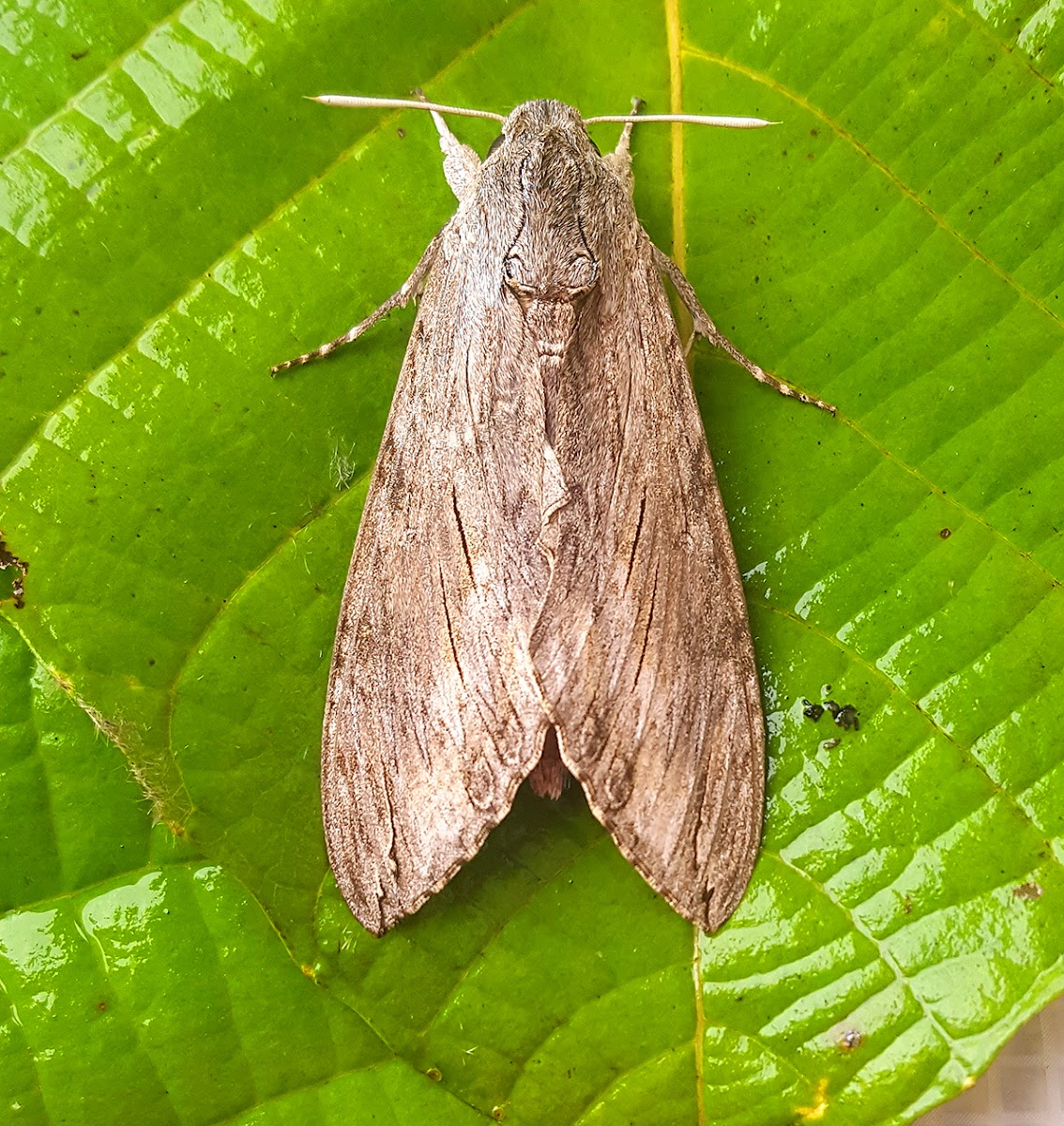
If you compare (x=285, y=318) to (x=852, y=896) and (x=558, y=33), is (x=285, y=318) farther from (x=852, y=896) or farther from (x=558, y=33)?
(x=852, y=896)

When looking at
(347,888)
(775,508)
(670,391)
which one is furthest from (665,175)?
(347,888)

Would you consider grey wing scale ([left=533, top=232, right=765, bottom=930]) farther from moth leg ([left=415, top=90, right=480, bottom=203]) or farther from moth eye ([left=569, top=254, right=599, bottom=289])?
moth leg ([left=415, top=90, right=480, bottom=203])

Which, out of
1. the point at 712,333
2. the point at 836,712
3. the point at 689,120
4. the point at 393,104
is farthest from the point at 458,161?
the point at 836,712

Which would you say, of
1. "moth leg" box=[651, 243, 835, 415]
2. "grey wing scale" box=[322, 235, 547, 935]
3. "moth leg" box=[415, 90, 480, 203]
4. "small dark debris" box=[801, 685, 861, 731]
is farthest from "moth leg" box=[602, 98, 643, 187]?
"small dark debris" box=[801, 685, 861, 731]

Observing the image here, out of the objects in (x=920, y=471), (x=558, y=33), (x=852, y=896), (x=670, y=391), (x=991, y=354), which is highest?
(x=558, y=33)

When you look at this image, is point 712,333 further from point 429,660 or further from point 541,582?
point 429,660

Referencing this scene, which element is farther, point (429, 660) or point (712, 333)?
point (712, 333)
